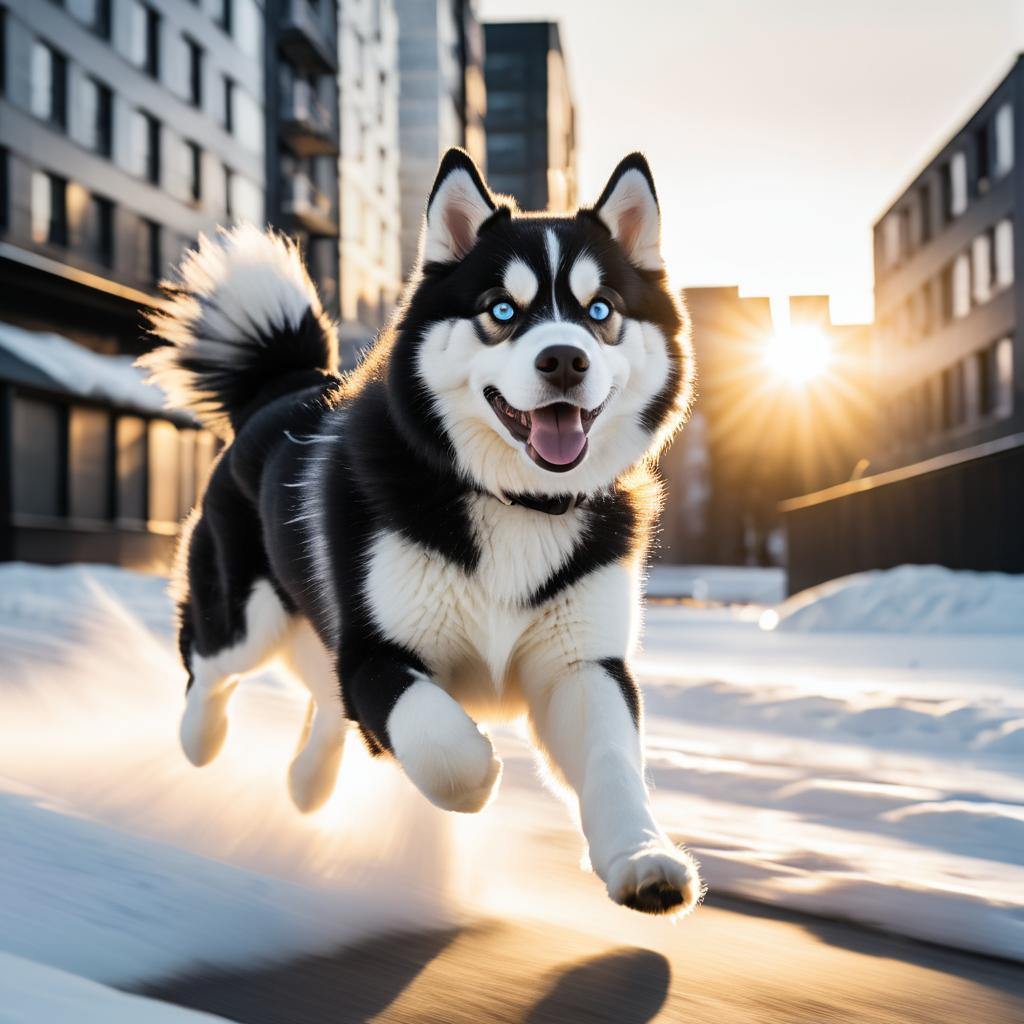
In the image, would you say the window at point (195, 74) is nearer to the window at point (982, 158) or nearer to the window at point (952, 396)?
the window at point (982, 158)

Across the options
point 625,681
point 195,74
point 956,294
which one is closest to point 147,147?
point 195,74

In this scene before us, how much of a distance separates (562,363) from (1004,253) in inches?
1255

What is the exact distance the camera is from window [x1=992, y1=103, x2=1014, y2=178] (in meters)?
30.7

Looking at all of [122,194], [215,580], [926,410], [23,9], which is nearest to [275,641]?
[215,580]

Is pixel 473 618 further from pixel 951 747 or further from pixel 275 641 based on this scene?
pixel 951 747

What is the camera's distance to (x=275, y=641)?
429cm

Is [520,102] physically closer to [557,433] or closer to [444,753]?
[557,433]

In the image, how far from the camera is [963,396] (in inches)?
1405

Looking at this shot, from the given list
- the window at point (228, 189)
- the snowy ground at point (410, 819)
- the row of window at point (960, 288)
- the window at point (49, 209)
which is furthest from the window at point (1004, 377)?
the snowy ground at point (410, 819)

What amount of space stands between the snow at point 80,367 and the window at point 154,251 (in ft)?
11.0

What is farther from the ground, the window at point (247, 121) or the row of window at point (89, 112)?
the window at point (247, 121)

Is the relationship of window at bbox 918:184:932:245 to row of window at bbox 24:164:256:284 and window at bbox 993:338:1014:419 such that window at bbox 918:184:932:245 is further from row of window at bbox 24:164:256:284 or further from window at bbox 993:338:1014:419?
row of window at bbox 24:164:256:284

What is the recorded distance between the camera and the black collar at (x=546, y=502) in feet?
10.6

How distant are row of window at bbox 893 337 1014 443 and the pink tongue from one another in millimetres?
30802
